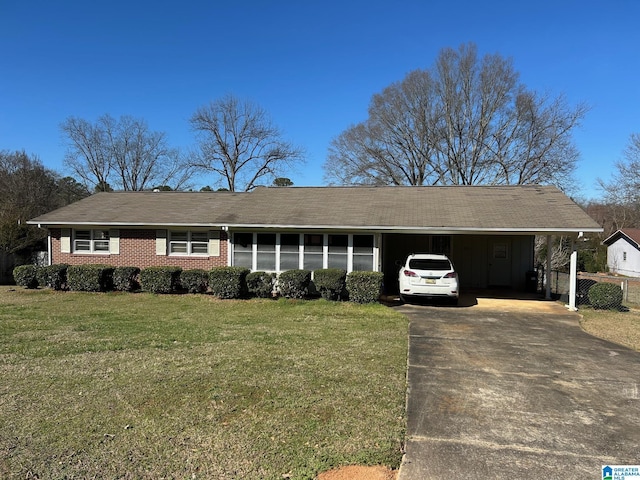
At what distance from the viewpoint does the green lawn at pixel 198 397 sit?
3562 mm

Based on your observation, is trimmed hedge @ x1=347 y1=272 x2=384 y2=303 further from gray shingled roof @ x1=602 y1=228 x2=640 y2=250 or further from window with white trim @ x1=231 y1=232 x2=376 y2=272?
gray shingled roof @ x1=602 y1=228 x2=640 y2=250

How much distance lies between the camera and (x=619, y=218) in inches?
1713

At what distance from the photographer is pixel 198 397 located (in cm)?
491

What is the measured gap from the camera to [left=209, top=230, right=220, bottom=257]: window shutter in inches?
599

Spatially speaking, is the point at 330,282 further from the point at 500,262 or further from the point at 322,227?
the point at 500,262

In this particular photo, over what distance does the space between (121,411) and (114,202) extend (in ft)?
53.1

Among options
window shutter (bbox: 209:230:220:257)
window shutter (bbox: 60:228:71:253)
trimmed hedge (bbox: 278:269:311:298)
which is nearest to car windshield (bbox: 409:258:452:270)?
trimmed hedge (bbox: 278:269:311:298)

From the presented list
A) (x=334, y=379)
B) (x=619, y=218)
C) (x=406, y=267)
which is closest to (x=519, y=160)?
(x=619, y=218)

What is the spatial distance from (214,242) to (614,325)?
40.8ft

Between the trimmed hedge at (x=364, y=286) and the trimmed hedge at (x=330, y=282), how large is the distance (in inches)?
11.9

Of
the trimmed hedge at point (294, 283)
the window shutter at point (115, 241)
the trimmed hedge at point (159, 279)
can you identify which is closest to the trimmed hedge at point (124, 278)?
the trimmed hedge at point (159, 279)

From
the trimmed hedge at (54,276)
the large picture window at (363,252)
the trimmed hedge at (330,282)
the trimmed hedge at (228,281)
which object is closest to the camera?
the trimmed hedge at (330,282)

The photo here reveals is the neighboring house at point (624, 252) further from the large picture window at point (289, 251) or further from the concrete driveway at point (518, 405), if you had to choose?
the large picture window at point (289, 251)

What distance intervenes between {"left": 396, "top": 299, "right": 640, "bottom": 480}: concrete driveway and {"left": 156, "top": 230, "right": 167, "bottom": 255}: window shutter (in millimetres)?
10439
